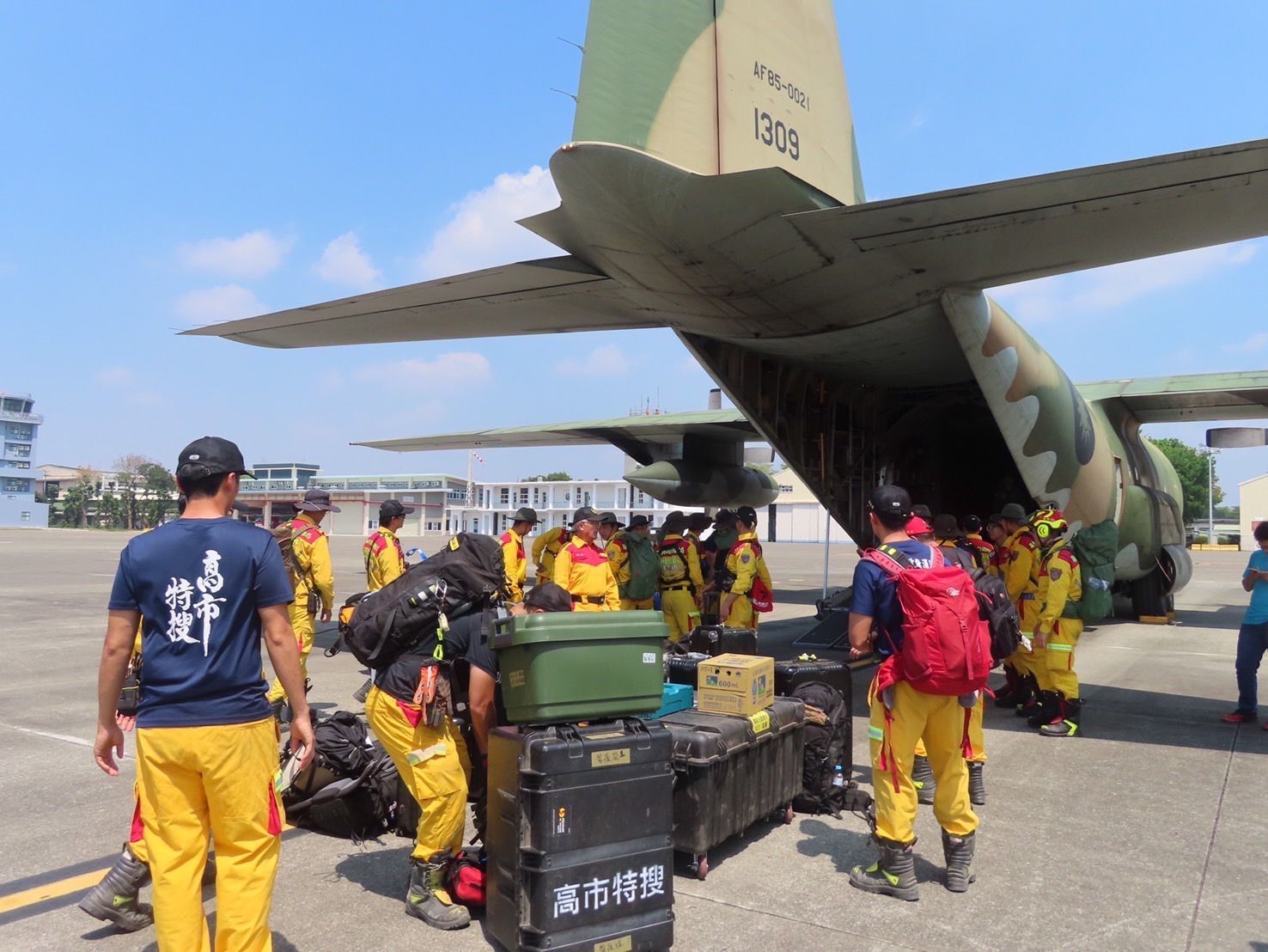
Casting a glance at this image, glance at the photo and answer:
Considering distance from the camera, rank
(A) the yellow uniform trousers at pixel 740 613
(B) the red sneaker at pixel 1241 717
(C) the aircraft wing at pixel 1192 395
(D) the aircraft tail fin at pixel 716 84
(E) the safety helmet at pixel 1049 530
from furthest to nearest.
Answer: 1. (C) the aircraft wing at pixel 1192 395
2. (A) the yellow uniform trousers at pixel 740 613
3. (B) the red sneaker at pixel 1241 717
4. (E) the safety helmet at pixel 1049 530
5. (D) the aircraft tail fin at pixel 716 84

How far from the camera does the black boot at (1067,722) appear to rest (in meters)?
6.88

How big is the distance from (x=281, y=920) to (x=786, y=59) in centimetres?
651

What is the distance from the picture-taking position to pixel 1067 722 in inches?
271

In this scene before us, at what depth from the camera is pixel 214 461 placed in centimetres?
295

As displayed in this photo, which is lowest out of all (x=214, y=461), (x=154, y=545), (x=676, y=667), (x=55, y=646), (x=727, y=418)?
(x=55, y=646)

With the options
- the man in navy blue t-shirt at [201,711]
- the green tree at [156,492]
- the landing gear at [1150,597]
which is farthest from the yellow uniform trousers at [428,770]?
the green tree at [156,492]

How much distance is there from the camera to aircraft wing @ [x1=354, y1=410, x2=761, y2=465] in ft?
52.1

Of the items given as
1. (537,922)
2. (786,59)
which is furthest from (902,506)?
(786,59)

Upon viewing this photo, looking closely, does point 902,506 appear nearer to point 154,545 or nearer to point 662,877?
point 662,877

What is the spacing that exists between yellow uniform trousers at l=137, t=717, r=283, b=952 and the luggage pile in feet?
2.81

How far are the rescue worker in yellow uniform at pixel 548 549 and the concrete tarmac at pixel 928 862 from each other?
3.13 meters

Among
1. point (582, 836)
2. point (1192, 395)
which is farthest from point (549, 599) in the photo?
point (1192, 395)

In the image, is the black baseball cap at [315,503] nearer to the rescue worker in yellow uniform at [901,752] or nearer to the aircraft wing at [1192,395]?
the rescue worker in yellow uniform at [901,752]

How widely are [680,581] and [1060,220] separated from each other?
17.3ft
